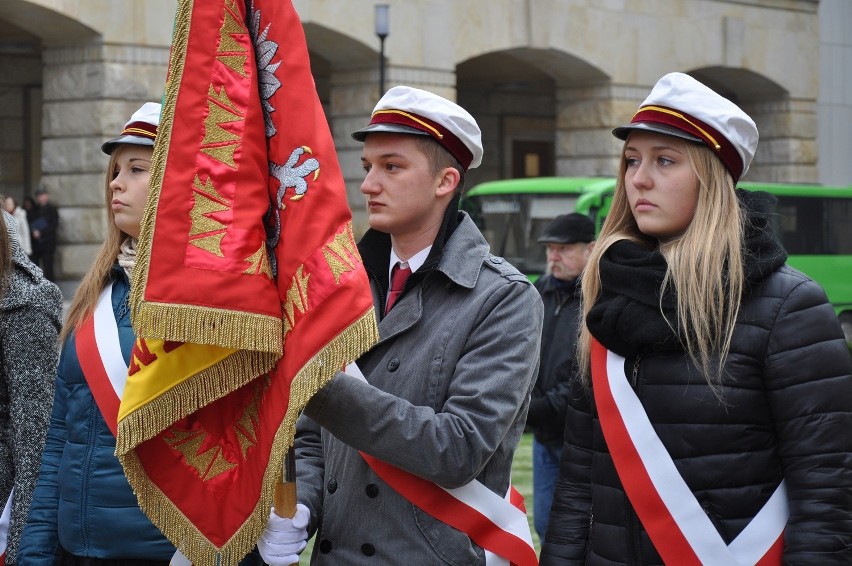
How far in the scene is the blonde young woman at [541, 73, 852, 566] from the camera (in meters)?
2.77

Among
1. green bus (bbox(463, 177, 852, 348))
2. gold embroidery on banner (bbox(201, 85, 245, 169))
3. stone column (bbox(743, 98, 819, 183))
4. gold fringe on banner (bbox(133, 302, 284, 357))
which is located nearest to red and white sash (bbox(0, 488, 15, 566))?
gold fringe on banner (bbox(133, 302, 284, 357))

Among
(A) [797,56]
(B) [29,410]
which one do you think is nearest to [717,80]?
(A) [797,56]

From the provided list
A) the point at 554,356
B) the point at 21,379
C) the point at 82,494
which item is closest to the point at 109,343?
the point at 82,494

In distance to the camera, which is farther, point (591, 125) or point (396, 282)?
point (591, 125)

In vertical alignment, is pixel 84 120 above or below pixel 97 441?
above

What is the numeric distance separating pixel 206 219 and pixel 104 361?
3.18 feet

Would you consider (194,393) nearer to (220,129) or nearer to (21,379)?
(220,129)

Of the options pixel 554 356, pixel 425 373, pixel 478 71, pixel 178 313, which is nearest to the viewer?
pixel 178 313

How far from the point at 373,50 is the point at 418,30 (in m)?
0.98

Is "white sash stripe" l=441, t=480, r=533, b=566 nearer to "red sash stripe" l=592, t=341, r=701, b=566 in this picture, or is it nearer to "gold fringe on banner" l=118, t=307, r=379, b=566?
"red sash stripe" l=592, t=341, r=701, b=566

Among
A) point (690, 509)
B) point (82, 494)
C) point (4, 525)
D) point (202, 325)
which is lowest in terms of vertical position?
point (4, 525)

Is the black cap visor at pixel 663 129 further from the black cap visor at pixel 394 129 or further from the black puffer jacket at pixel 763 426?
the black cap visor at pixel 394 129

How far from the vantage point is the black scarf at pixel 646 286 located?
2.89 m

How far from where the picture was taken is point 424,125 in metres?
3.13
